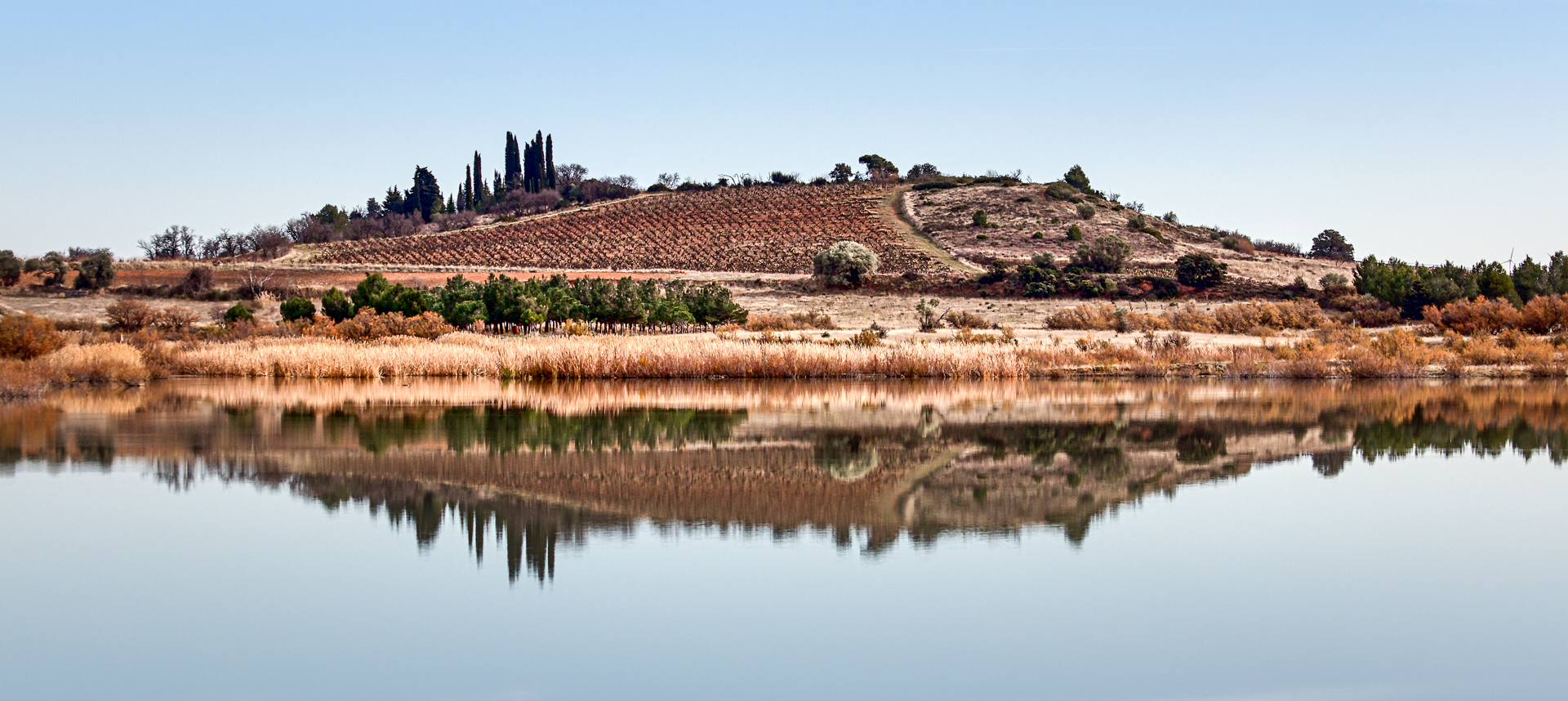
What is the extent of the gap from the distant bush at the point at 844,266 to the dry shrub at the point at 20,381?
4708 centimetres

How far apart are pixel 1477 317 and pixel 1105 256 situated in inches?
1256

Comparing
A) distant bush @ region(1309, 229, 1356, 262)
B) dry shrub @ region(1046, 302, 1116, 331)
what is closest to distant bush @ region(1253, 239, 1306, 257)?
distant bush @ region(1309, 229, 1356, 262)

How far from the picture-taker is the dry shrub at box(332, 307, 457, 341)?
132 ft

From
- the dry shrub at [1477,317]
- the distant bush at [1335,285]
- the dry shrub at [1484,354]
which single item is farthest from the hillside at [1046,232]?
the dry shrub at [1484,354]

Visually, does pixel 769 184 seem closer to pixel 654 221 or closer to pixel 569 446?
pixel 654 221

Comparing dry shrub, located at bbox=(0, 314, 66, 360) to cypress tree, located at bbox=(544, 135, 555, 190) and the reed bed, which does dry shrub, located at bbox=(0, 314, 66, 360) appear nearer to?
the reed bed

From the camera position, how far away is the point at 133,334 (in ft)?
125

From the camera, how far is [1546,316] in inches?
1620

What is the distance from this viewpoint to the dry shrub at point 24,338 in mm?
28969

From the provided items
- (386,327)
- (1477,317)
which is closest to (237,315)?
(386,327)

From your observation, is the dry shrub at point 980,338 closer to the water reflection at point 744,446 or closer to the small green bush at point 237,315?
the water reflection at point 744,446

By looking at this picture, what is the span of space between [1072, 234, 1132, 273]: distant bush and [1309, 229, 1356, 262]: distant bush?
3804cm

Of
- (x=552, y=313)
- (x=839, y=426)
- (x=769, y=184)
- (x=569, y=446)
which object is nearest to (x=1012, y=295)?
(x=552, y=313)

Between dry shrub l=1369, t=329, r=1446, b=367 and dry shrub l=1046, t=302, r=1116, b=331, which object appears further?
dry shrub l=1046, t=302, r=1116, b=331
